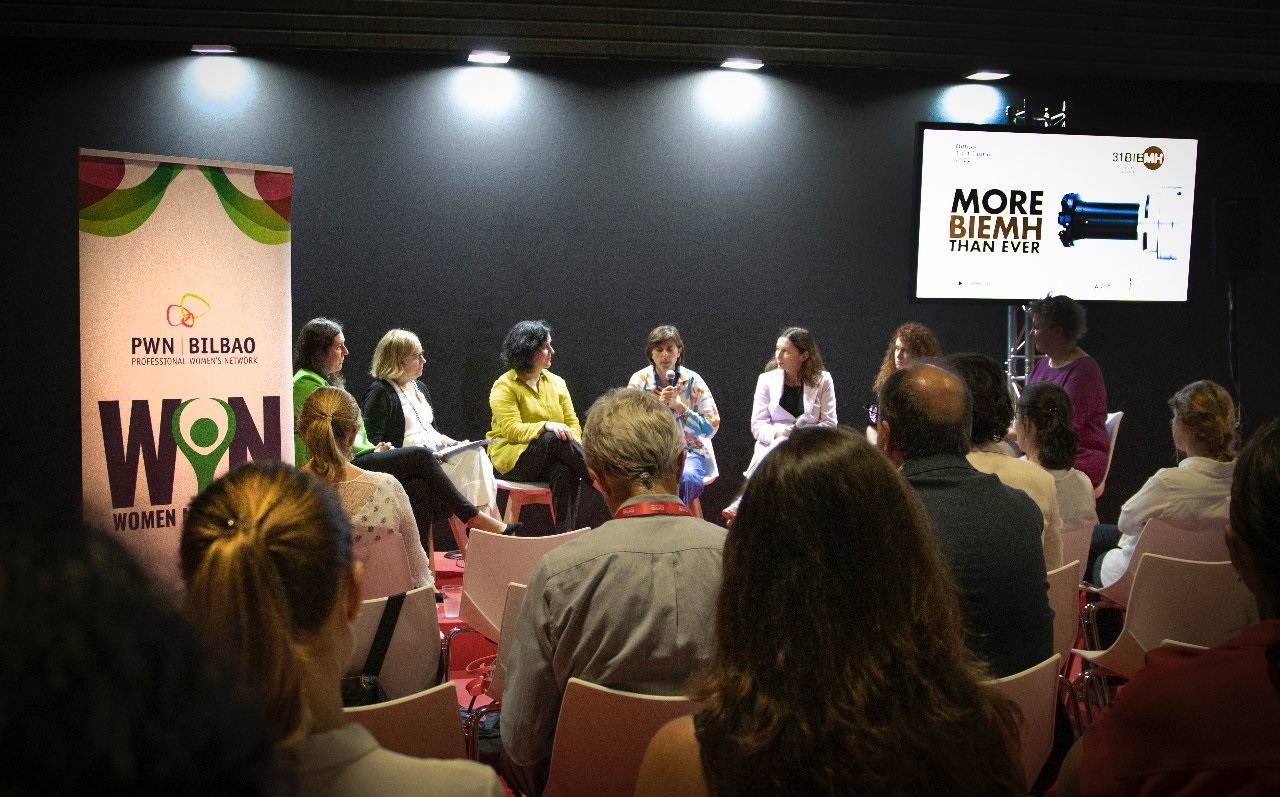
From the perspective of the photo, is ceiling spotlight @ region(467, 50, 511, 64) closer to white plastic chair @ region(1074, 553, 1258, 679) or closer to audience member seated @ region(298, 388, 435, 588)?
audience member seated @ region(298, 388, 435, 588)

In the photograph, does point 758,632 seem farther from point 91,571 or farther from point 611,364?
point 611,364

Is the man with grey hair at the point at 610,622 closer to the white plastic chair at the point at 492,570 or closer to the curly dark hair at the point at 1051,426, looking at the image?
the white plastic chair at the point at 492,570

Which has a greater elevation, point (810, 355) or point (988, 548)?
point (810, 355)

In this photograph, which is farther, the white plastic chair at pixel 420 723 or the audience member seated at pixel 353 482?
the audience member seated at pixel 353 482

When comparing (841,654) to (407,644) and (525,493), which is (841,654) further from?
(525,493)

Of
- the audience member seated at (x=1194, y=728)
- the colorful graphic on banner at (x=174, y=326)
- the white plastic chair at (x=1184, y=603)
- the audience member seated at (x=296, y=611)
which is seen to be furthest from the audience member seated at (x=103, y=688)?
the colorful graphic on banner at (x=174, y=326)

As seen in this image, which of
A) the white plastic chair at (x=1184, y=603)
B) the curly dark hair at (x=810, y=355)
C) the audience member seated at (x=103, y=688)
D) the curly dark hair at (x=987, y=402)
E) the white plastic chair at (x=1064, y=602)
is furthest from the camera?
the curly dark hair at (x=810, y=355)

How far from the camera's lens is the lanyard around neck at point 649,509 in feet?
7.34

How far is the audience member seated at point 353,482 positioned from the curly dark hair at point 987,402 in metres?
1.87

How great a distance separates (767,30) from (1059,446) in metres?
3.91

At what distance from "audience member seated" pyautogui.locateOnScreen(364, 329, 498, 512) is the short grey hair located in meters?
3.26

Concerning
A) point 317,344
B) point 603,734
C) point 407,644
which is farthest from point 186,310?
point 603,734

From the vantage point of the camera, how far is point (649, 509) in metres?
2.24

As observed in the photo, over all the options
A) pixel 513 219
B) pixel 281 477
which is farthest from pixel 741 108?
pixel 281 477
